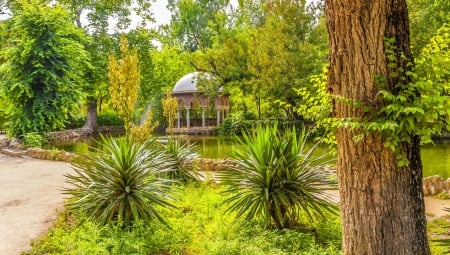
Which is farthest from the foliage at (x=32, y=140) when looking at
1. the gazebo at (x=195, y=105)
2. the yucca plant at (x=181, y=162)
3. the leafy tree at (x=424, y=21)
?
the leafy tree at (x=424, y=21)

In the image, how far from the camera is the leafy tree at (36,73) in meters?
13.1

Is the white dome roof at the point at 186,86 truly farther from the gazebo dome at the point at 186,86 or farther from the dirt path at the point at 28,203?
the dirt path at the point at 28,203

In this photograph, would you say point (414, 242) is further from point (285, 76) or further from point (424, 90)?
point (285, 76)

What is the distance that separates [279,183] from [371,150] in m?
1.71

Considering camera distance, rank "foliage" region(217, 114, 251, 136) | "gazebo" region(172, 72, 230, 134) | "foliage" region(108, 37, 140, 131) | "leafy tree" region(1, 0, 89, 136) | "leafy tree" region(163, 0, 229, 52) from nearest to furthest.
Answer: "foliage" region(108, 37, 140, 131) → "leafy tree" region(1, 0, 89, 136) → "foliage" region(217, 114, 251, 136) → "gazebo" region(172, 72, 230, 134) → "leafy tree" region(163, 0, 229, 52)

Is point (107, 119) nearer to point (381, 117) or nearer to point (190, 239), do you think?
point (190, 239)

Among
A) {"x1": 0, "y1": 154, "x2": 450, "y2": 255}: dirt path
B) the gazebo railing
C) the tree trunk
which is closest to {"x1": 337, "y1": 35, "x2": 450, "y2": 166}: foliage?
{"x1": 0, "y1": 154, "x2": 450, "y2": 255}: dirt path

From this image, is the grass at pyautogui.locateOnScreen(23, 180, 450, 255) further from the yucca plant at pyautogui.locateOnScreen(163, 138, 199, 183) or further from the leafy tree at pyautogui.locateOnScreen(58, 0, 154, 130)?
the leafy tree at pyautogui.locateOnScreen(58, 0, 154, 130)

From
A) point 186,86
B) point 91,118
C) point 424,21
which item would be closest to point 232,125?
point 186,86

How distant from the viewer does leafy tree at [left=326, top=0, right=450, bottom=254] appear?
2527mm

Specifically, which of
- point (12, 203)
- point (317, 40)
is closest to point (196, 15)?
point (317, 40)

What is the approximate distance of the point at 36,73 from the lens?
43.7 feet

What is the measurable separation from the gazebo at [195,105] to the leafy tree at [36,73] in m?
9.63

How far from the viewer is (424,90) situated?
261cm
